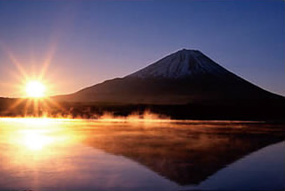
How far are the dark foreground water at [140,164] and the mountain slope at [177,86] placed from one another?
8494cm

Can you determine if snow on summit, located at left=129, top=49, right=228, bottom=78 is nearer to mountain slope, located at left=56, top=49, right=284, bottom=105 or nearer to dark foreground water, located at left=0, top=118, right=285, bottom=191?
mountain slope, located at left=56, top=49, right=284, bottom=105

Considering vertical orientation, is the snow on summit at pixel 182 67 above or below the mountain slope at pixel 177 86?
above

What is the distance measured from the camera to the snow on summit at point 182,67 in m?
156

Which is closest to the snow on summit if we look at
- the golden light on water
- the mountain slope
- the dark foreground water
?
the mountain slope

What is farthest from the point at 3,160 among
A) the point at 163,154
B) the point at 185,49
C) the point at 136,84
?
the point at 185,49

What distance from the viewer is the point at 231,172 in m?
13.3

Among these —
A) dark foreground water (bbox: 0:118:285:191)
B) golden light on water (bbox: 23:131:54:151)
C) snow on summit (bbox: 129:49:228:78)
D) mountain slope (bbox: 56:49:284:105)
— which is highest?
snow on summit (bbox: 129:49:228:78)

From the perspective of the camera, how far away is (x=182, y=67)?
16512cm

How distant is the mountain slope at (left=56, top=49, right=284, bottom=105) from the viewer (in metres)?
117

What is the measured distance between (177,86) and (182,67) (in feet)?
87.6

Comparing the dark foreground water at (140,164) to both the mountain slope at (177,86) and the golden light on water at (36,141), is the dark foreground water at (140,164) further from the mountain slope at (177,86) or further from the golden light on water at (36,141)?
the mountain slope at (177,86)

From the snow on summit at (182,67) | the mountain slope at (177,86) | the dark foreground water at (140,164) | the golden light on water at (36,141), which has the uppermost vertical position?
the snow on summit at (182,67)

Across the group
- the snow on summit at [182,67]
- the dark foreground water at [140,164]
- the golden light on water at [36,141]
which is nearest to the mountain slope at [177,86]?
the snow on summit at [182,67]

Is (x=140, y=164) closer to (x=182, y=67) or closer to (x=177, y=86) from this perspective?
(x=177, y=86)
